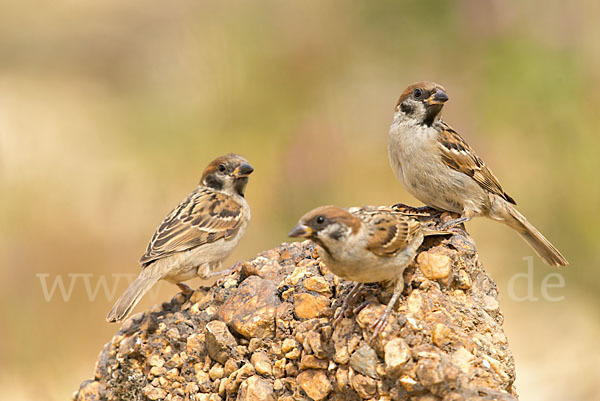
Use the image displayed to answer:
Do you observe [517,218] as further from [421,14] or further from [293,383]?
[421,14]

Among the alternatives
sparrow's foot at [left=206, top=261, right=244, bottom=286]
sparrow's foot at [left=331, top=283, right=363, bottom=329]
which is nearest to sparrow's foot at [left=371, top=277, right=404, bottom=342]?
sparrow's foot at [left=331, top=283, right=363, bottom=329]

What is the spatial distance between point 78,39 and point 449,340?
12.2 m

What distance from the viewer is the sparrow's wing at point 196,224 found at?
4.65 meters

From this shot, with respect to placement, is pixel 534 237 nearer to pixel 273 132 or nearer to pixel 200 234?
pixel 200 234

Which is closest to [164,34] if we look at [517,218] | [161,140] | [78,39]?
[78,39]

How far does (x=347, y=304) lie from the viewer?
10.8ft

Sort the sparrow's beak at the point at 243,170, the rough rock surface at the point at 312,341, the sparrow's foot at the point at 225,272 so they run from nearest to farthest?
the rough rock surface at the point at 312,341 → the sparrow's foot at the point at 225,272 → the sparrow's beak at the point at 243,170

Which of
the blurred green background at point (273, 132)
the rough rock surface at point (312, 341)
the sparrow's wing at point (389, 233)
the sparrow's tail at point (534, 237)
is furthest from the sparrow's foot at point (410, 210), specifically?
the blurred green background at point (273, 132)

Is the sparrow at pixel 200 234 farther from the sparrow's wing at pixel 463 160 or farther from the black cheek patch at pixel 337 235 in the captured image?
the black cheek patch at pixel 337 235

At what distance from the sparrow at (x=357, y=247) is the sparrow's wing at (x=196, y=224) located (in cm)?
177

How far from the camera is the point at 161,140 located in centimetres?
974

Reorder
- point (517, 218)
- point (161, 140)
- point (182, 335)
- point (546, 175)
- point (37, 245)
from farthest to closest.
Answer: point (161, 140) < point (37, 245) < point (546, 175) < point (517, 218) < point (182, 335)

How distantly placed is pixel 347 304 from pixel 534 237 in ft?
7.15

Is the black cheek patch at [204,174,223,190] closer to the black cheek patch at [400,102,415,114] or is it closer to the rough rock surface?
the rough rock surface
